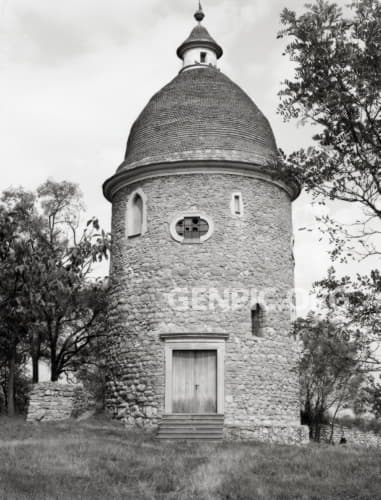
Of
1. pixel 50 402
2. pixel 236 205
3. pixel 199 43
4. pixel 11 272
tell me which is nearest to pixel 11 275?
pixel 11 272

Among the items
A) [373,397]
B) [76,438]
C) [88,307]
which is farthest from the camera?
[88,307]

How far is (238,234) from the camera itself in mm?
18797

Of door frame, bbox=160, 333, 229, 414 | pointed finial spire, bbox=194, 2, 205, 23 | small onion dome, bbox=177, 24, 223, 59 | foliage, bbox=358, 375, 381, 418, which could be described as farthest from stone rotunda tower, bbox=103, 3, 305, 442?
foliage, bbox=358, 375, 381, 418

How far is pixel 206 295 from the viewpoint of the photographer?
18.2 metres

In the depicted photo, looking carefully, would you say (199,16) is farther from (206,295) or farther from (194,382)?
(194,382)

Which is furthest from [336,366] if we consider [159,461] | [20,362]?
[20,362]

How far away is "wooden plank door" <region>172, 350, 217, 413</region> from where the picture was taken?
17.8 meters

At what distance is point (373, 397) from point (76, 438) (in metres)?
8.99

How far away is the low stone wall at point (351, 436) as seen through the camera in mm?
24758

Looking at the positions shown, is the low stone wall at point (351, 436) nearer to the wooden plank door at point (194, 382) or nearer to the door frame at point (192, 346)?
the wooden plank door at point (194, 382)

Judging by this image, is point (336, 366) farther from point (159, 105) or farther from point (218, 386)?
point (159, 105)

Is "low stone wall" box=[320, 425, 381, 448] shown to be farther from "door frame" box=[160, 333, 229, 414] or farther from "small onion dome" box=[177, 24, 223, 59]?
"small onion dome" box=[177, 24, 223, 59]

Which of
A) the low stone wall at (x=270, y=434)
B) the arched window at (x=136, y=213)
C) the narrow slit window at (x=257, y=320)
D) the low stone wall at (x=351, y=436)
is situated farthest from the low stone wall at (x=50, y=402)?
the low stone wall at (x=351, y=436)

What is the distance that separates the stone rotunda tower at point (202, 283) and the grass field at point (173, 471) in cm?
324
